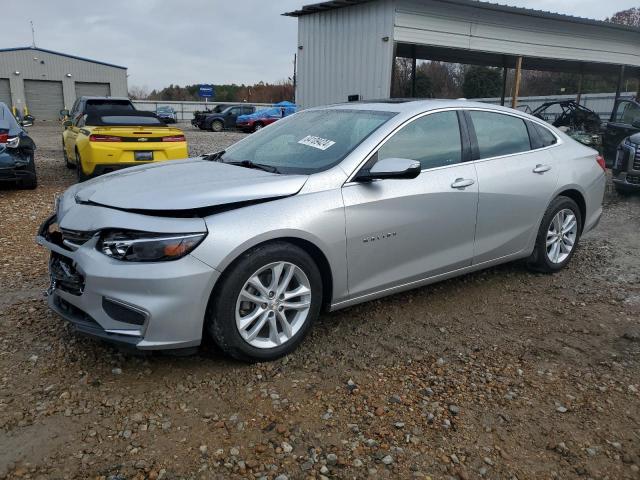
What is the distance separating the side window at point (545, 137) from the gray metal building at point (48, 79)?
132ft

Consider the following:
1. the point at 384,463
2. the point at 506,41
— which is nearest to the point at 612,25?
the point at 506,41

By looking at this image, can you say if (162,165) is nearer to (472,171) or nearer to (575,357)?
(472,171)

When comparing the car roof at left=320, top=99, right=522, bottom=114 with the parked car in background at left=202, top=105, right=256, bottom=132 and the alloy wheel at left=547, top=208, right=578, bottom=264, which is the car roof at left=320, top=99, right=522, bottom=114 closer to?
the alloy wheel at left=547, top=208, right=578, bottom=264

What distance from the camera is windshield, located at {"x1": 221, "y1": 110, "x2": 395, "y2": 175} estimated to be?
3549 mm

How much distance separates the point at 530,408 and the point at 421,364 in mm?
681

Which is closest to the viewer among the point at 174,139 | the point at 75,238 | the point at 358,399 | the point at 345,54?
the point at 358,399

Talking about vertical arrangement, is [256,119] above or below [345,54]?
below

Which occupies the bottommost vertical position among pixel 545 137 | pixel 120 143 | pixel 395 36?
pixel 120 143

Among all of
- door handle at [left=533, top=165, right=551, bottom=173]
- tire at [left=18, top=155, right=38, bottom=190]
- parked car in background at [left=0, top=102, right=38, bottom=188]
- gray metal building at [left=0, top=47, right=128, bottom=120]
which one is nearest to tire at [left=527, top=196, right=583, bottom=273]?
door handle at [left=533, top=165, right=551, bottom=173]

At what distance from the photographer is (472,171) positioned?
403cm

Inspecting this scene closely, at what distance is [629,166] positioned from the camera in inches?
330

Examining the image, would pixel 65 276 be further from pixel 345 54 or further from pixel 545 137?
pixel 345 54

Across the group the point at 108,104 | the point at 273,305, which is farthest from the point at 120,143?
the point at 273,305

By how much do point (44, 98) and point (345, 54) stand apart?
1369 inches
